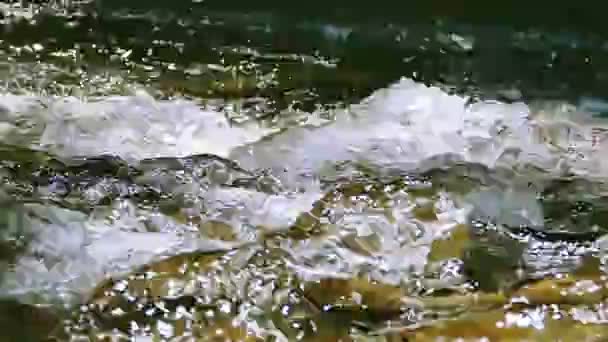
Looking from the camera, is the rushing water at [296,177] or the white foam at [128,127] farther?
the white foam at [128,127]

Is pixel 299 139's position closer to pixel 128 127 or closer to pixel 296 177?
pixel 296 177

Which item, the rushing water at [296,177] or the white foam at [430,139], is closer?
the rushing water at [296,177]

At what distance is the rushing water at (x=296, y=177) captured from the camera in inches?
35.3

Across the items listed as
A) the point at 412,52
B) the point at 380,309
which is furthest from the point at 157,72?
the point at 380,309

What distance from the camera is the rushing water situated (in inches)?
35.3

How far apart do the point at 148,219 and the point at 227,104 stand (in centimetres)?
21

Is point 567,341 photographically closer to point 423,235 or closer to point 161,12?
point 423,235

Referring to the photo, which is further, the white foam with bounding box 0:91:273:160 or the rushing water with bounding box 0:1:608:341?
the white foam with bounding box 0:91:273:160

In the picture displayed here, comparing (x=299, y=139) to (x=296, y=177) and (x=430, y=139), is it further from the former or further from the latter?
(x=430, y=139)

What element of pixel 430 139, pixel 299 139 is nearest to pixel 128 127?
pixel 299 139

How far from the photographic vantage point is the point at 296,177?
107cm

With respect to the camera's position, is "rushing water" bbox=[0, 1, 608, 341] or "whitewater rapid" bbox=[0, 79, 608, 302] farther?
"whitewater rapid" bbox=[0, 79, 608, 302]

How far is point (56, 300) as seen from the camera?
3.05ft

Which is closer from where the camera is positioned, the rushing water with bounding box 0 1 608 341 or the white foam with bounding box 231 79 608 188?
the rushing water with bounding box 0 1 608 341
